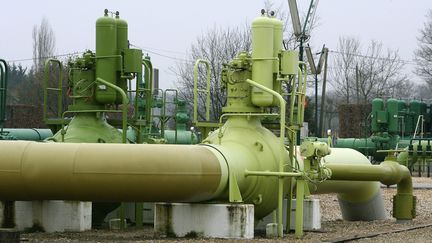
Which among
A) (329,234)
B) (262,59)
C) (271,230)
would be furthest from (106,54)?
(329,234)

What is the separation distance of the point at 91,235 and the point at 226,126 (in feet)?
7.93

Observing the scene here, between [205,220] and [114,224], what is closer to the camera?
[205,220]

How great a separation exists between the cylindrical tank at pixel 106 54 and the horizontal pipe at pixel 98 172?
3.26 meters

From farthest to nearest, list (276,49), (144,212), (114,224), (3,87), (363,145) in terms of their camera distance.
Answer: (363,145) < (144,212) < (114,224) < (276,49) < (3,87)

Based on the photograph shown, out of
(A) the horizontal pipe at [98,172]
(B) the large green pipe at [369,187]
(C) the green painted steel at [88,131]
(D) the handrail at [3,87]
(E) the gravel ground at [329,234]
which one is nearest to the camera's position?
(A) the horizontal pipe at [98,172]

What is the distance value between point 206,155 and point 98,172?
4.90 ft

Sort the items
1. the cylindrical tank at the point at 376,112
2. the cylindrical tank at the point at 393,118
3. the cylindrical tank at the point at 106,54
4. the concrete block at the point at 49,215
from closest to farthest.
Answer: the concrete block at the point at 49,215, the cylindrical tank at the point at 106,54, the cylindrical tank at the point at 393,118, the cylindrical tank at the point at 376,112

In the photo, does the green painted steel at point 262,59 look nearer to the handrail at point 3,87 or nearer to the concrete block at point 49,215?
the concrete block at point 49,215

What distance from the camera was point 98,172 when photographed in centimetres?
1265

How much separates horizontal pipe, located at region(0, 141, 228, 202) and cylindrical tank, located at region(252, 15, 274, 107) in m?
1.75

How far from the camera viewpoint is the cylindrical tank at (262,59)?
14.4m

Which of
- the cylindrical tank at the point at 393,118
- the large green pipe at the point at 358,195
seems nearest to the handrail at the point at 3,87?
the large green pipe at the point at 358,195

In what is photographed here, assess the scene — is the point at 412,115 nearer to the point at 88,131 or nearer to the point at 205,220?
the point at 88,131

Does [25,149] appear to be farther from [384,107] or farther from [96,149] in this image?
[384,107]
